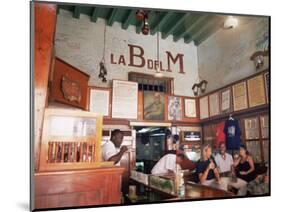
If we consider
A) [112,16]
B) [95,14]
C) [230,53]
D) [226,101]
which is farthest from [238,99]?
[95,14]

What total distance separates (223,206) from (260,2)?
64.8 inches

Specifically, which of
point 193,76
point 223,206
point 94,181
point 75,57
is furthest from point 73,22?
point 223,206

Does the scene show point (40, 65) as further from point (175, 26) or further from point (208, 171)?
point (208, 171)

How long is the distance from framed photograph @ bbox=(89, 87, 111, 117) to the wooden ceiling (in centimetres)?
48

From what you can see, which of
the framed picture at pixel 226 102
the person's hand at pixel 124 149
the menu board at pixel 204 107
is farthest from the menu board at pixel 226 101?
the person's hand at pixel 124 149

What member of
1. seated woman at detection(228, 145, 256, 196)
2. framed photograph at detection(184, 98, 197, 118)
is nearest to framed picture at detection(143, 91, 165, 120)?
framed photograph at detection(184, 98, 197, 118)

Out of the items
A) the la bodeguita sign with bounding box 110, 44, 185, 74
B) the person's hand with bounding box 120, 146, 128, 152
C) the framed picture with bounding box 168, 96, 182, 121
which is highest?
the la bodeguita sign with bounding box 110, 44, 185, 74

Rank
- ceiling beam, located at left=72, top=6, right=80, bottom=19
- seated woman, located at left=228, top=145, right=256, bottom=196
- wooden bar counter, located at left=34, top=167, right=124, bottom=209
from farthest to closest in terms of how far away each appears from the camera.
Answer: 1. seated woman, located at left=228, top=145, right=256, bottom=196
2. ceiling beam, located at left=72, top=6, right=80, bottom=19
3. wooden bar counter, located at left=34, top=167, right=124, bottom=209

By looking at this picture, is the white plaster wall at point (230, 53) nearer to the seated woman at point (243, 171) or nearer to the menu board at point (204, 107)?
the menu board at point (204, 107)

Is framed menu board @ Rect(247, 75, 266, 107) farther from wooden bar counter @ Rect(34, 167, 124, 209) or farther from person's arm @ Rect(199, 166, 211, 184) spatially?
wooden bar counter @ Rect(34, 167, 124, 209)

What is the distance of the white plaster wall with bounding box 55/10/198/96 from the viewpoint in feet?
6.49

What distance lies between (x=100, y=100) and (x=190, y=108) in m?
0.68

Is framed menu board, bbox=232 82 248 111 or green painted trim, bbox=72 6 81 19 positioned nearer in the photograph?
green painted trim, bbox=72 6 81 19

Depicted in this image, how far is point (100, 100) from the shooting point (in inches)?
79.7
